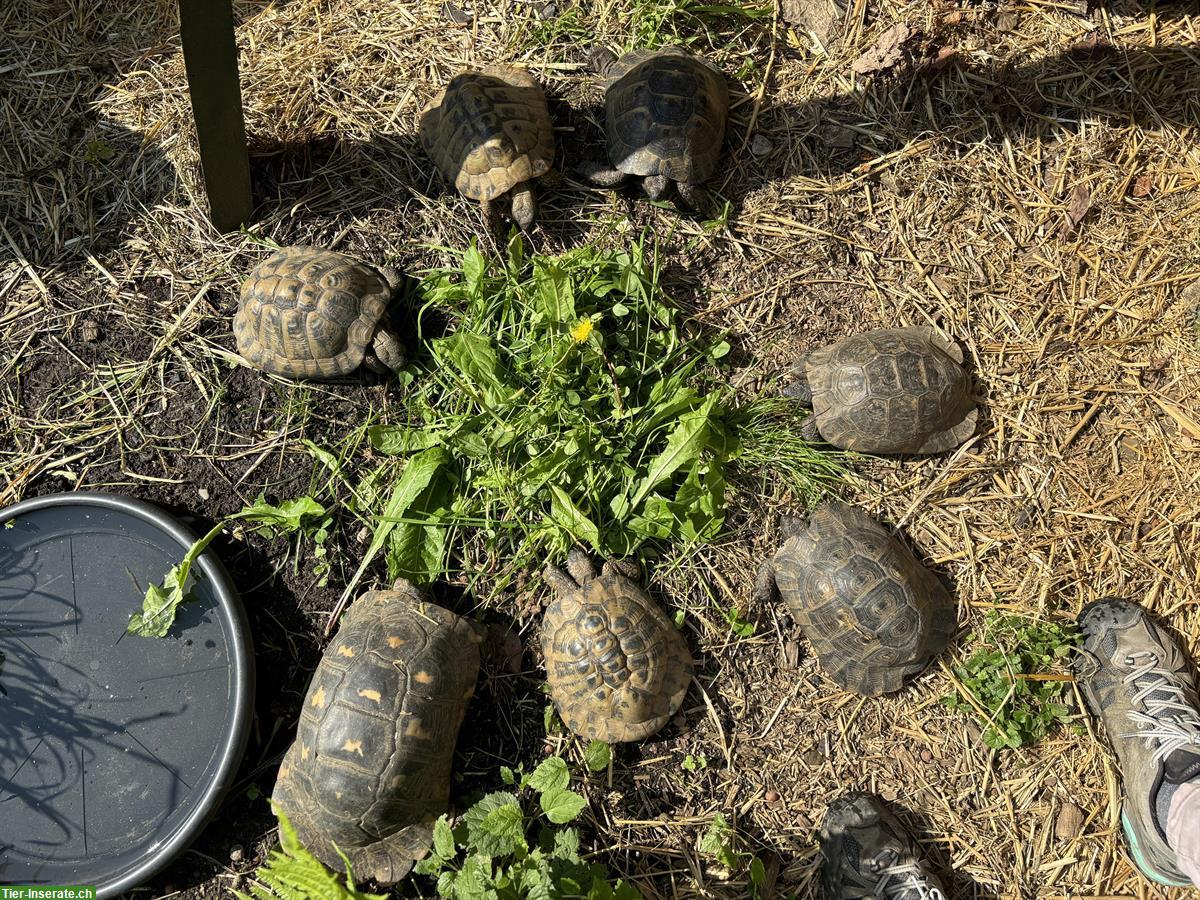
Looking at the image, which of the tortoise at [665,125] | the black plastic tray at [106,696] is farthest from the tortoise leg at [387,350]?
the tortoise at [665,125]

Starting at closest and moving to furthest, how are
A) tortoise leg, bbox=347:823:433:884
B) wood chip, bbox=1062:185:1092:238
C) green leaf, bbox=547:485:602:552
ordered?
tortoise leg, bbox=347:823:433:884 < green leaf, bbox=547:485:602:552 < wood chip, bbox=1062:185:1092:238

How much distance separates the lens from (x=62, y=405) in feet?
12.8

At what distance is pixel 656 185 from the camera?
12.9 ft

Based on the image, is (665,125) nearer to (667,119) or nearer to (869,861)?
(667,119)

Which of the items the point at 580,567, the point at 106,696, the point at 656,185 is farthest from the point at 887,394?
the point at 106,696

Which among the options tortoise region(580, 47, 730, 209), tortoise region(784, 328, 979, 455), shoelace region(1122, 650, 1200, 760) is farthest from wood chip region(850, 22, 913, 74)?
shoelace region(1122, 650, 1200, 760)

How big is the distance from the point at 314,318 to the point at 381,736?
1804 millimetres

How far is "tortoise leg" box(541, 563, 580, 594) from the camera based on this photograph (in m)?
3.62

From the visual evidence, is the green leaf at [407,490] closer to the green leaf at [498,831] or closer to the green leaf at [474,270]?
the green leaf at [474,270]

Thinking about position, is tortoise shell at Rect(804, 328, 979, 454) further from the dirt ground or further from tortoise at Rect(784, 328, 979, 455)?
the dirt ground

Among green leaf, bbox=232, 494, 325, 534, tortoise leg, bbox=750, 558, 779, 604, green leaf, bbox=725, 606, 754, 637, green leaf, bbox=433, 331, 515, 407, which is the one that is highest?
green leaf, bbox=433, 331, 515, 407

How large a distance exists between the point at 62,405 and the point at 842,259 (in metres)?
3.87

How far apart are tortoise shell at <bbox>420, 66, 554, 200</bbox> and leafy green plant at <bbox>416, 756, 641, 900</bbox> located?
2.63 metres

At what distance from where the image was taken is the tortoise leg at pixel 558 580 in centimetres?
362
